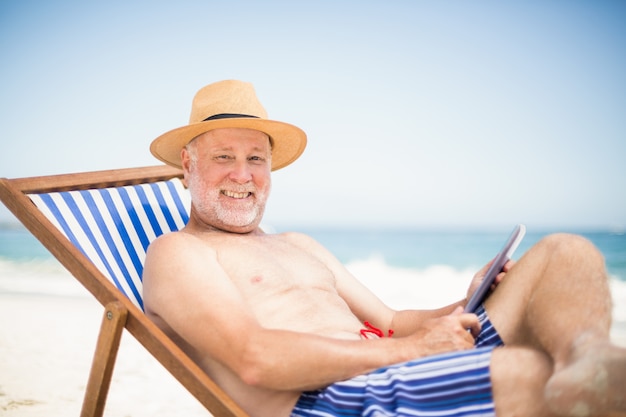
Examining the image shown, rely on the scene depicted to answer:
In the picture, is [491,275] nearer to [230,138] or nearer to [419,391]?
[419,391]

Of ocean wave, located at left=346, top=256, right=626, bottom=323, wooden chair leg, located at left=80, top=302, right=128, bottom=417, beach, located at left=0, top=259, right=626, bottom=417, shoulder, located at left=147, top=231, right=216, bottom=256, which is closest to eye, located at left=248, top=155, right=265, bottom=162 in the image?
shoulder, located at left=147, top=231, right=216, bottom=256

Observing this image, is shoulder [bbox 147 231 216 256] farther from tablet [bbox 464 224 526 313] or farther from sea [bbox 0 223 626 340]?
sea [bbox 0 223 626 340]

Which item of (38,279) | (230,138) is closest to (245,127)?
(230,138)

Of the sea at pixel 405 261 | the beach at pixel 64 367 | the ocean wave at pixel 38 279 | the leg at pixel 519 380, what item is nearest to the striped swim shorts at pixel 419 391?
the leg at pixel 519 380

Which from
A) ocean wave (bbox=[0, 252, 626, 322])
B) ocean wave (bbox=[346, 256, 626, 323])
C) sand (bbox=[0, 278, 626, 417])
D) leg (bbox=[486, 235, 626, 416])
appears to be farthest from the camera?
ocean wave (bbox=[0, 252, 626, 322])

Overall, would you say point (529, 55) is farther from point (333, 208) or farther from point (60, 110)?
point (60, 110)

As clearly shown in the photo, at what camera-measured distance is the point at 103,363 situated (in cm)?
219

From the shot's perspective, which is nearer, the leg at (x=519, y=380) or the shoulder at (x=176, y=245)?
the leg at (x=519, y=380)

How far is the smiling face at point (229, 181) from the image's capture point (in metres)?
2.75

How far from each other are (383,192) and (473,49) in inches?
274

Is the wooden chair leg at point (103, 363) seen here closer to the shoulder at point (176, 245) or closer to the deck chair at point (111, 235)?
the deck chair at point (111, 235)

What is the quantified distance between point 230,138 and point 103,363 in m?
1.16

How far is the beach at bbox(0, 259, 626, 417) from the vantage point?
4.25 meters

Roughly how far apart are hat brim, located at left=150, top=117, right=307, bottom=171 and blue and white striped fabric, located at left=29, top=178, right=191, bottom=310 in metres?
0.29
